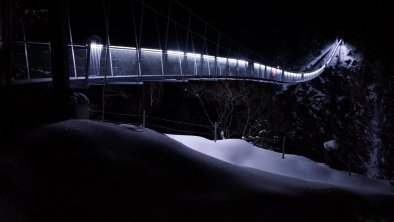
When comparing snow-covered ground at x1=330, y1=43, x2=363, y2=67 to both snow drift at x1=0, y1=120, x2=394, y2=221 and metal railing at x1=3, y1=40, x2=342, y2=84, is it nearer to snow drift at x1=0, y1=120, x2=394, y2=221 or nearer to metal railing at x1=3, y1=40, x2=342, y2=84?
metal railing at x1=3, y1=40, x2=342, y2=84

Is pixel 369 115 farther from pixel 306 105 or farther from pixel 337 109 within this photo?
pixel 306 105

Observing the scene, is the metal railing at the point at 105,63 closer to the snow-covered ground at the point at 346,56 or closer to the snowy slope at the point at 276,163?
the snowy slope at the point at 276,163

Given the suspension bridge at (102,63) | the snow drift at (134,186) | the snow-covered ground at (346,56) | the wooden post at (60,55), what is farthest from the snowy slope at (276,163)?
the snow-covered ground at (346,56)

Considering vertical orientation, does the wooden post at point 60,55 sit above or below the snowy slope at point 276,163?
above

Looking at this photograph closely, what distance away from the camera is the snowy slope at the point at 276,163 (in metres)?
9.04

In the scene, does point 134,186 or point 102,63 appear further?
point 102,63

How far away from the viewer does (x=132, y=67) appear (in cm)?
1031

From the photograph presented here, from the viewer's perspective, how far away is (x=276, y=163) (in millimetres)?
9430

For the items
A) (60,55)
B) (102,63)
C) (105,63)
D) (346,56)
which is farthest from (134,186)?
(346,56)

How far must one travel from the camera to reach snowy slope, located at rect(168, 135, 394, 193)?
9.04 meters

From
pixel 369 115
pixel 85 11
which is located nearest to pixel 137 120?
pixel 85 11

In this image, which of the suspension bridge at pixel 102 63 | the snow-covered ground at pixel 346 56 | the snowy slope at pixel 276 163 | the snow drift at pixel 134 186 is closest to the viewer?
the snow drift at pixel 134 186

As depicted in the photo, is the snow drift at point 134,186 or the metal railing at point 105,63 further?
the metal railing at point 105,63

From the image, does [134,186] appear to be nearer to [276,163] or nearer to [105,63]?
[105,63]
